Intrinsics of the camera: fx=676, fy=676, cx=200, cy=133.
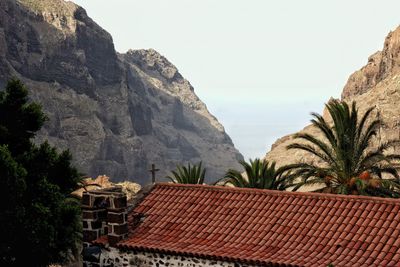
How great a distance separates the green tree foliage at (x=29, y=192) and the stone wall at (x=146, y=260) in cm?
391

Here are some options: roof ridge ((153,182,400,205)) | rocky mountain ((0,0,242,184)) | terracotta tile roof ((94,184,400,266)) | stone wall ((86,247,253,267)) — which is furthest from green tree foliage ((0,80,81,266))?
rocky mountain ((0,0,242,184))

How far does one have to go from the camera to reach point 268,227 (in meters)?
19.8

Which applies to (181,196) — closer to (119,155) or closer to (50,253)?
(50,253)

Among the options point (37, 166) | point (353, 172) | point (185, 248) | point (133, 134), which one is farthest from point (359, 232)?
point (133, 134)

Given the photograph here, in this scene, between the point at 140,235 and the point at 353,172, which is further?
the point at 353,172

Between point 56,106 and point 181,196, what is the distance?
13724 centimetres

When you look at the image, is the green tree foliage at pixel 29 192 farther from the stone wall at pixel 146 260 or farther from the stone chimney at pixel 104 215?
the stone wall at pixel 146 260

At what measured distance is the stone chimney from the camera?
20.4 meters

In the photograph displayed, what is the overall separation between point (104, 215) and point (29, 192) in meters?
4.66

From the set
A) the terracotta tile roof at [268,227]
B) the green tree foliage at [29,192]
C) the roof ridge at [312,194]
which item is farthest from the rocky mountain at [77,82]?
the terracotta tile roof at [268,227]

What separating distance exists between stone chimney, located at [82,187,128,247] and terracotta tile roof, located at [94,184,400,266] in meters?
0.43

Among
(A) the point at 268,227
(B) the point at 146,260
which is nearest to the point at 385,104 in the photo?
(A) the point at 268,227

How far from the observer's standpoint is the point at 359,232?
18500mm

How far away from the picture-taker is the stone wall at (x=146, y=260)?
18.9 metres
